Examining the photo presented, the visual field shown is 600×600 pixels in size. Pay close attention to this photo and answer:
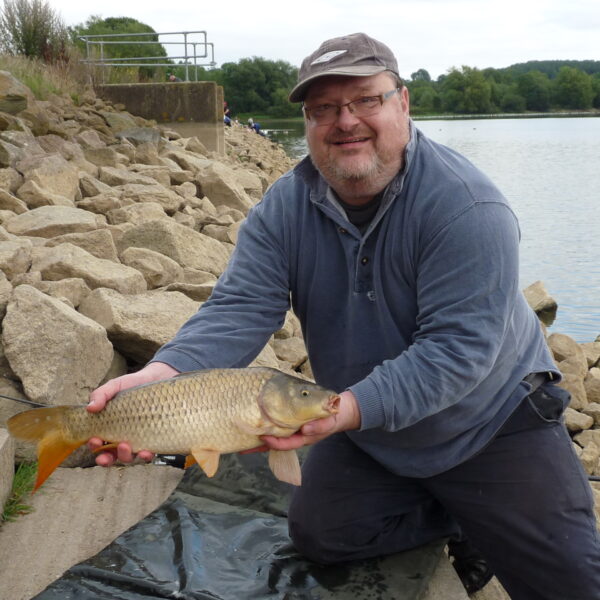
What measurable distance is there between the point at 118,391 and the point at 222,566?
856 millimetres

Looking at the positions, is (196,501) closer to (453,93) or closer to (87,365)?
(87,365)

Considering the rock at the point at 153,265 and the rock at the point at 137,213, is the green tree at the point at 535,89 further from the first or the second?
the rock at the point at 153,265

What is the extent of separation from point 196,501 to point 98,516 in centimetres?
40

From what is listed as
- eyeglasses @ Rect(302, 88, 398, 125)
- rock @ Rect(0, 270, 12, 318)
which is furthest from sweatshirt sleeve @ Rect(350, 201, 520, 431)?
rock @ Rect(0, 270, 12, 318)

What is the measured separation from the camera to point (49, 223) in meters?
6.14

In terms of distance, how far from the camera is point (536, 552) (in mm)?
→ 2809

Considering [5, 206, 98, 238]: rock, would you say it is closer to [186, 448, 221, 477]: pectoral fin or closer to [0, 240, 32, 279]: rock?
[0, 240, 32, 279]: rock

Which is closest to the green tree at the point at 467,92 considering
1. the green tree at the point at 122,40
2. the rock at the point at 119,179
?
the green tree at the point at 122,40

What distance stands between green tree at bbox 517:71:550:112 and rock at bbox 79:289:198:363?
9838cm

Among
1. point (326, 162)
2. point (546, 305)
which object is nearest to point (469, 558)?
point (326, 162)

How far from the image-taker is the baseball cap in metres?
2.81

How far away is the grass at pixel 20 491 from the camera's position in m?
3.32

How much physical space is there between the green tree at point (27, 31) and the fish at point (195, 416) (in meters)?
16.7

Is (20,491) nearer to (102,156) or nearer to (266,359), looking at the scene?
(266,359)
